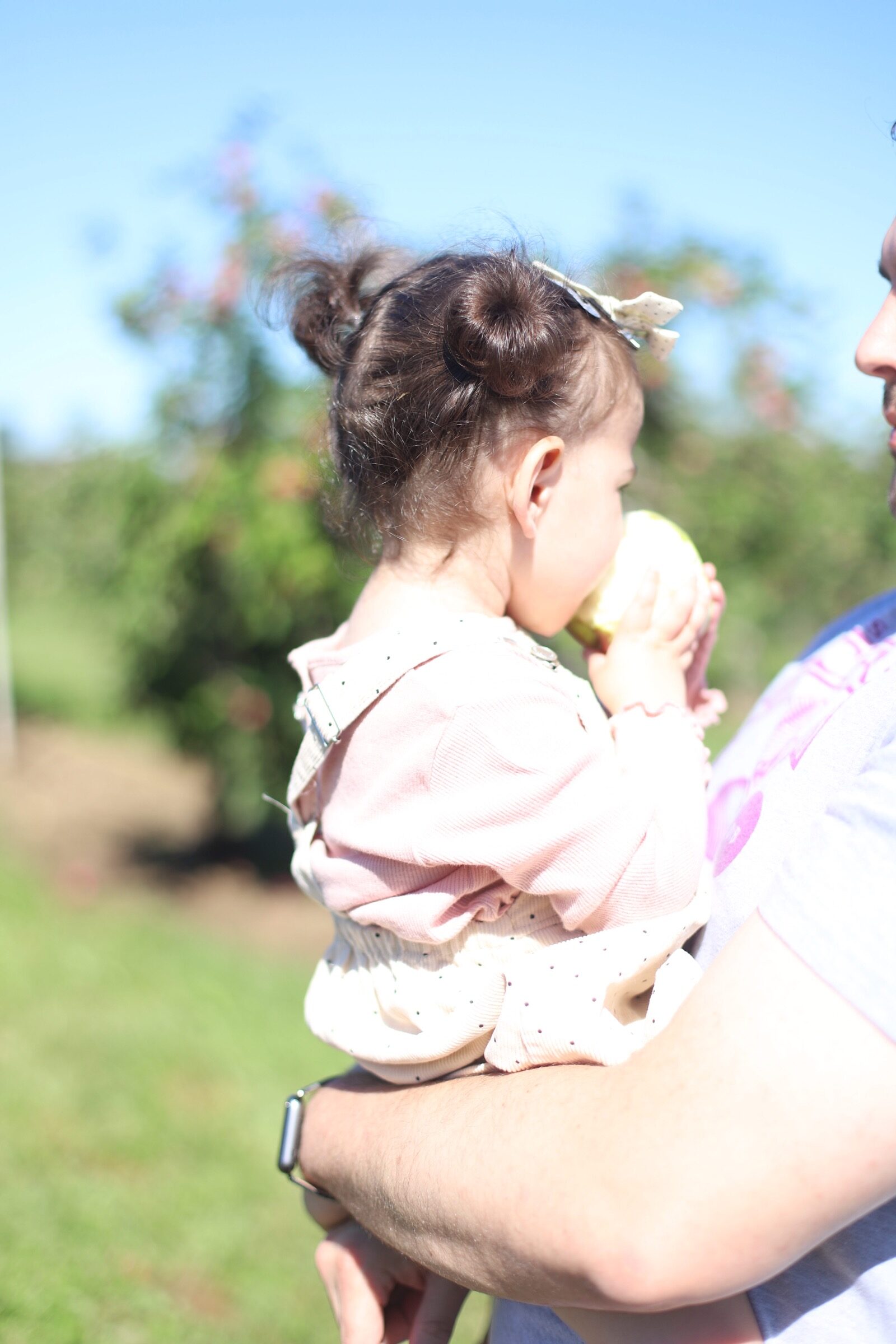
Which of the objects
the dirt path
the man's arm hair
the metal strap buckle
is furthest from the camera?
the dirt path

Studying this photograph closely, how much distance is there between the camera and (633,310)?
1.78 metres

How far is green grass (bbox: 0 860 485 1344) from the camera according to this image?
3.51 m

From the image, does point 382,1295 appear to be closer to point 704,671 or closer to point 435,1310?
point 435,1310

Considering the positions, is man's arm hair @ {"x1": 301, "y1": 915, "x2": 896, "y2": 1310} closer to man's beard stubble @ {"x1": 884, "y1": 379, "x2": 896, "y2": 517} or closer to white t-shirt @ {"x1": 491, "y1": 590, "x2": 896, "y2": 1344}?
white t-shirt @ {"x1": 491, "y1": 590, "x2": 896, "y2": 1344}

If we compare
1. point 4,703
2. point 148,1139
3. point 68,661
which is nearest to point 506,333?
point 148,1139

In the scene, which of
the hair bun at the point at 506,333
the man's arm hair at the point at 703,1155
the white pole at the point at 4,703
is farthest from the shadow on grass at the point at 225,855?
the man's arm hair at the point at 703,1155

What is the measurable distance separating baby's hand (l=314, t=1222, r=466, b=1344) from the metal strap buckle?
0.82 m

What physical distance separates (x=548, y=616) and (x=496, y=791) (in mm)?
430

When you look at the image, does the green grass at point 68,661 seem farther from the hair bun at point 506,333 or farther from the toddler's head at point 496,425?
the hair bun at point 506,333

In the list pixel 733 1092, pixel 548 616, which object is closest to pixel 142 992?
pixel 548 616

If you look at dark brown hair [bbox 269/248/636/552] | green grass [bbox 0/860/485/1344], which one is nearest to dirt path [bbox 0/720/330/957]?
green grass [bbox 0/860/485/1344]

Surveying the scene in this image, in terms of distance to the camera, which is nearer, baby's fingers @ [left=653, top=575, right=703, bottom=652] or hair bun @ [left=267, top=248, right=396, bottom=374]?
baby's fingers @ [left=653, top=575, right=703, bottom=652]

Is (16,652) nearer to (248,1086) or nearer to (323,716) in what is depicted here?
(248,1086)

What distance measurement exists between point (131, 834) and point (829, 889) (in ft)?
27.5
